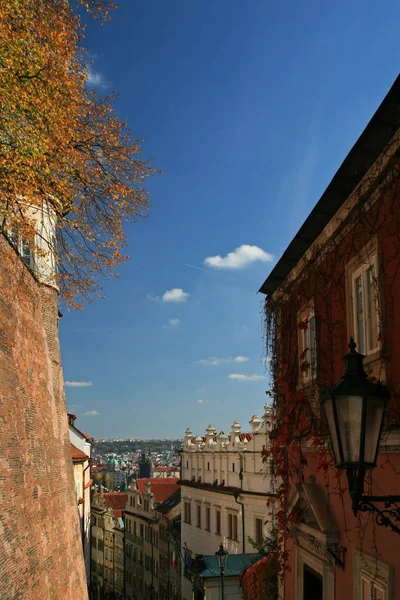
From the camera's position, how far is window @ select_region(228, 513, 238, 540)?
29.1 metres

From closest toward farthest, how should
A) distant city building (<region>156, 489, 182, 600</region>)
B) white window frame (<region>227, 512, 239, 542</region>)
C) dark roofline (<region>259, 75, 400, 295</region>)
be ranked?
dark roofline (<region>259, 75, 400, 295</region>), white window frame (<region>227, 512, 239, 542</region>), distant city building (<region>156, 489, 182, 600</region>)

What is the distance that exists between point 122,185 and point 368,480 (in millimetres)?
9055

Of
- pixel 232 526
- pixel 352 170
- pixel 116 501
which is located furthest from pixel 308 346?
pixel 116 501

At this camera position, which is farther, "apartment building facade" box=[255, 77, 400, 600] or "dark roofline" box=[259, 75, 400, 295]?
"apartment building facade" box=[255, 77, 400, 600]

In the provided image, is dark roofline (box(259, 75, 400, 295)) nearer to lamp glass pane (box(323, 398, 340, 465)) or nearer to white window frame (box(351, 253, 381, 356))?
white window frame (box(351, 253, 381, 356))

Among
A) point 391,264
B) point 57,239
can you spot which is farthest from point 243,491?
point 391,264

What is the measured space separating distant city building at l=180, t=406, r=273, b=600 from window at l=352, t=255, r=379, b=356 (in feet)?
51.7

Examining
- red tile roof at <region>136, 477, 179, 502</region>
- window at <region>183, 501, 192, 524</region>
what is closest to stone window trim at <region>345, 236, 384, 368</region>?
window at <region>183, 501, 192, 524</region>

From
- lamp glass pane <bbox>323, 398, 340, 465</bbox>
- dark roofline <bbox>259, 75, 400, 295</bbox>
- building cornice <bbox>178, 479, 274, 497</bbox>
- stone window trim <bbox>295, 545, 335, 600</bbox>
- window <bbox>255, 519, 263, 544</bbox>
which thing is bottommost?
window <bbox>255, 519, 263, 544</bbox>

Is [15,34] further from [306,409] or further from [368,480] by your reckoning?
[368,480]

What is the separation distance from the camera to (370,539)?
6.91 meters

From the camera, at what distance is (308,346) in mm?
9984

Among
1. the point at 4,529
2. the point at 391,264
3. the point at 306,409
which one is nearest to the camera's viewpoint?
the point at 391,264

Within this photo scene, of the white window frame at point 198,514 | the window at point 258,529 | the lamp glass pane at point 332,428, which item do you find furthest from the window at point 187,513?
the lamp glass pane at point 332,428
